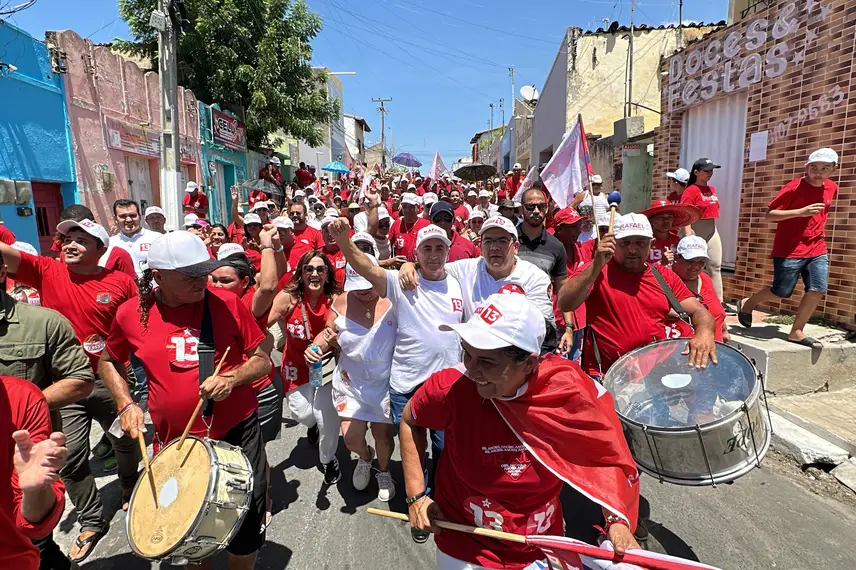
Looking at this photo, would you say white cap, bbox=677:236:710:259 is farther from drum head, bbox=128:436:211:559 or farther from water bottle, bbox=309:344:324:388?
drum head, bbox=128:436:211:559

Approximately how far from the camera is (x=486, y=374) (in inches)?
70.5

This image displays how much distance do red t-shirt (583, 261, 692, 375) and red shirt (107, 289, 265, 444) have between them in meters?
2.36

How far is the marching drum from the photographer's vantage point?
2363mm

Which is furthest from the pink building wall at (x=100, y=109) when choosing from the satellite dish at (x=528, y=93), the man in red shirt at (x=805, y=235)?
the satellite dish at (x=528, y=93)

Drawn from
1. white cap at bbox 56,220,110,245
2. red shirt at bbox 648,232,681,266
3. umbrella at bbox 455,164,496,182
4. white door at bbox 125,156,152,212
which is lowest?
red shirt at bbox 648,232,681,266

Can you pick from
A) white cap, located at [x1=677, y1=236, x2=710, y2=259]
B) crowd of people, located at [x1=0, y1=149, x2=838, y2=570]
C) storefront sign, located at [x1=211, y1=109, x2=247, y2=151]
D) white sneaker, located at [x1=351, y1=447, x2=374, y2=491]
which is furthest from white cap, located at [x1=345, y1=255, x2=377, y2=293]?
storefront sign, located at [x1=211, y1=109, x2=247, y2=151]

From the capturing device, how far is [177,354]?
8.39ft

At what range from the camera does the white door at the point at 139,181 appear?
1220 cm

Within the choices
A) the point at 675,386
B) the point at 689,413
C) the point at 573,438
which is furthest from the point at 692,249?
the point at 573,438

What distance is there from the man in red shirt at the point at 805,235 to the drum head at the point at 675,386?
3.42 metres

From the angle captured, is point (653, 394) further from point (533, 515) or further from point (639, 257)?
point (533, 515)

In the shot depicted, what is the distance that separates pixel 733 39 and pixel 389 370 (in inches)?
291

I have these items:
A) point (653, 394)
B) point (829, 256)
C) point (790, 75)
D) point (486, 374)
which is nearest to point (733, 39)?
point (790, 75)

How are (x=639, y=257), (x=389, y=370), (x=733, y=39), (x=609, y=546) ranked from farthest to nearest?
(x=733, y=39) → (x=389, y=370) → (x=639, y=257) → (x=609, y=546)
